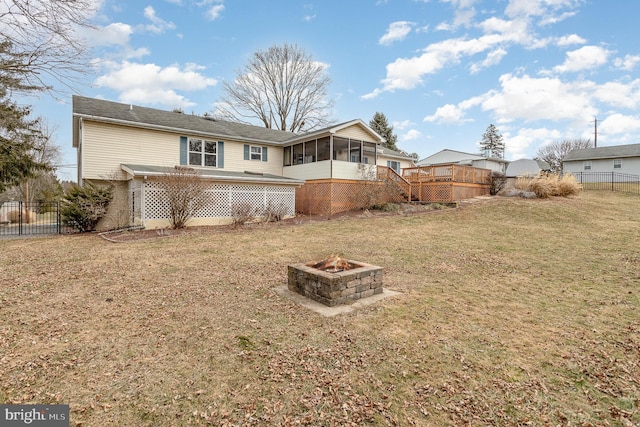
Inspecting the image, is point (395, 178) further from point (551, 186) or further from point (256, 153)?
point (256, 153)

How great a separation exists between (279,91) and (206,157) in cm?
1834

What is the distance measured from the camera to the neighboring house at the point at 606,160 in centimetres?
2789

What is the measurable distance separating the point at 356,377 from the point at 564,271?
→ 591 cm

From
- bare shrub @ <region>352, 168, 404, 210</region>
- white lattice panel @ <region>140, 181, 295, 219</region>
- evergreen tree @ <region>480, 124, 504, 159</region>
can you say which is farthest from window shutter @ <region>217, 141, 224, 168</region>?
evergreen tree @ <region>480, 124, 504, 159</region>

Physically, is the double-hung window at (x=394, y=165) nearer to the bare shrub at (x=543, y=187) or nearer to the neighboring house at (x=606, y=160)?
the bare shrub at (x=543, y=187)

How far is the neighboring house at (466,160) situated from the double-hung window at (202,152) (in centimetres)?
2422

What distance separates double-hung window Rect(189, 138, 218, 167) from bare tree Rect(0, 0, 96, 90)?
32.5ft

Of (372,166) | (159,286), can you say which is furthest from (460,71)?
(159,286)

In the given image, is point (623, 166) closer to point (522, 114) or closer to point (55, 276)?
point (522, 114)

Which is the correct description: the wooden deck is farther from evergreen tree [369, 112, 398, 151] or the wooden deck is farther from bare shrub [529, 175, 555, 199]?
evergreen tree [369, 112, 398, 151]

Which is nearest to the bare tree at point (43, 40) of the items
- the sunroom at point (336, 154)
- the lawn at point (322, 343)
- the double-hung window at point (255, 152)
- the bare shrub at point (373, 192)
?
the lawn at point (322, 343)

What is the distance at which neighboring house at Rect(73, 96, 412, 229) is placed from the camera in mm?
12898

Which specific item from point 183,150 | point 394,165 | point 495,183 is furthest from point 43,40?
point 394,165

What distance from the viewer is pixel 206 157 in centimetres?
1630
